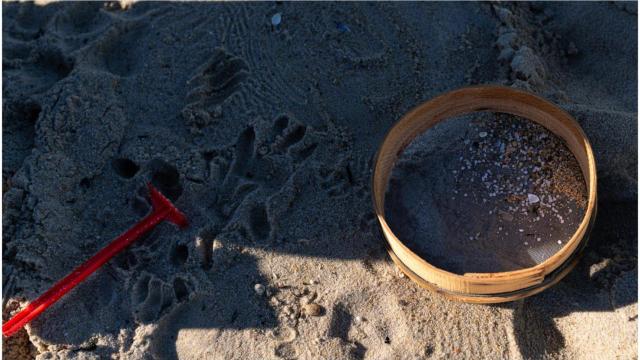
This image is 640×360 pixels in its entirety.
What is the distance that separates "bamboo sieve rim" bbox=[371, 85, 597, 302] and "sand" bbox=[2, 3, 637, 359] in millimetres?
150

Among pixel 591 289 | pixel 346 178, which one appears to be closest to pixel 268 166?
pixel 346 178

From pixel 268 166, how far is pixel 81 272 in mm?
688

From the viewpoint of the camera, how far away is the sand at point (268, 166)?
6.47 ft

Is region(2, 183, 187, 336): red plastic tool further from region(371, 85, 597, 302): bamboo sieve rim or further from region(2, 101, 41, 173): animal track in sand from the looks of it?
region(371, 85, 597, 302): bamboo sieve rim

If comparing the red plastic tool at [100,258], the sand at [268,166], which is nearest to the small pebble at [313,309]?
the sand at [268,166]

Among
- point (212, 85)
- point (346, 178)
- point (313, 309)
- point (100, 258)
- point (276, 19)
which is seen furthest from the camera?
point (276, 19)

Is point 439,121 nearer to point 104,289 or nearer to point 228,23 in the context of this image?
point 228,23

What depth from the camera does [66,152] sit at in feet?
7.52

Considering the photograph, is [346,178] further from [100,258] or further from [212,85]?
[100,258]

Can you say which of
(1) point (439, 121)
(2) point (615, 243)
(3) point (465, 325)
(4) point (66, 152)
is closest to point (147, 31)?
(4) point (66, 152)

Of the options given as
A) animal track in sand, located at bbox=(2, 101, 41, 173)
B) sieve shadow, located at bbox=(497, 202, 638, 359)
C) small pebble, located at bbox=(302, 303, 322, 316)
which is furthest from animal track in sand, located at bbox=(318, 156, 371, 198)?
animal track in sand, located at bbox=(2, 101, 41, 173)

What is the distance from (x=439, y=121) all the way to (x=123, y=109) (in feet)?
3.72

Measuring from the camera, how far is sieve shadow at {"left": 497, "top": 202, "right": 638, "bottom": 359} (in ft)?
6.38

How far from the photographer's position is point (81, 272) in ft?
6.77
